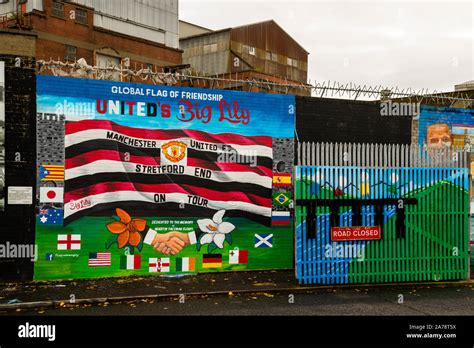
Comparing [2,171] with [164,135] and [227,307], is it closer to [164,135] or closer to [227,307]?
[164,135]

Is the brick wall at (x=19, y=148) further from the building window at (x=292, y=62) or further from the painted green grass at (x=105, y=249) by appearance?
the building window at (x=292, y=62)

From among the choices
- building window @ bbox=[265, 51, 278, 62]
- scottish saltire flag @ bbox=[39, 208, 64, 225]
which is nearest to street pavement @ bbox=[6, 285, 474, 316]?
scottish saltire flag @ bbox=[39, 208, 64, 225]

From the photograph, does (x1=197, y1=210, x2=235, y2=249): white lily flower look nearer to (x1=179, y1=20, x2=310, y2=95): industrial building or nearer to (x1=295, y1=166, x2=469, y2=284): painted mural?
(x1=295, y1=166, x2=469, y2=284): painted mural

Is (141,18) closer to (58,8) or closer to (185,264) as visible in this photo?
(58,8)

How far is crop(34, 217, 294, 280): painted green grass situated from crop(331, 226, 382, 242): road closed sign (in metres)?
2.04

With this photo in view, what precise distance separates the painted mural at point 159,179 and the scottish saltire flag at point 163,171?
24mm

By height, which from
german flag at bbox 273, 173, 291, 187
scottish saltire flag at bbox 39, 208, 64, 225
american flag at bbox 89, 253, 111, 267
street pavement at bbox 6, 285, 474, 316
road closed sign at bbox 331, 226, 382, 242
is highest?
german flag at bbox 273, 173, 291, 187

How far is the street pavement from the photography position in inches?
364

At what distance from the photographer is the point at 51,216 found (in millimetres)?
11664

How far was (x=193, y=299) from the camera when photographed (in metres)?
10.3

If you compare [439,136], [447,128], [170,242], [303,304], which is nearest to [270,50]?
[447,128]

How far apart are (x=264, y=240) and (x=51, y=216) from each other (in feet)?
17.1

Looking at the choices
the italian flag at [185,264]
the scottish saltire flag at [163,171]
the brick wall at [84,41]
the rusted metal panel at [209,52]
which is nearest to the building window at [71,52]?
the brick wall at [84,41]
